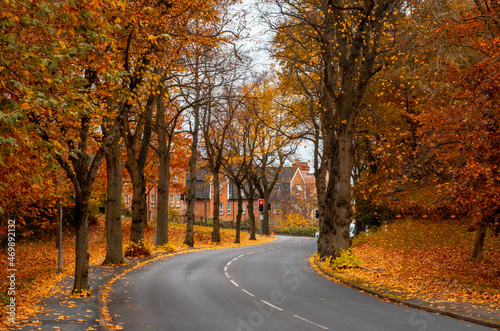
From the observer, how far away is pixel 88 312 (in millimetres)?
11078

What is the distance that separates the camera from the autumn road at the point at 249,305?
1055cm

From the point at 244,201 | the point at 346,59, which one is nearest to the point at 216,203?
the point at 346,59

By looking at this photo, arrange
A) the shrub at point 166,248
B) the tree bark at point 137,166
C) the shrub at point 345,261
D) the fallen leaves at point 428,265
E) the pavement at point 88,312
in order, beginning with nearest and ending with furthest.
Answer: the pavement at point 88,312 < the fallen leaves at point 428,265 < the shrub at point 345,261 < the tree bark at point 137,166 < the shrub at point 166,248

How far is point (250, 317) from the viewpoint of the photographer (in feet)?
37.2

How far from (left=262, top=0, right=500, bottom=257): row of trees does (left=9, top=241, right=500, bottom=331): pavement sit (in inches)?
146

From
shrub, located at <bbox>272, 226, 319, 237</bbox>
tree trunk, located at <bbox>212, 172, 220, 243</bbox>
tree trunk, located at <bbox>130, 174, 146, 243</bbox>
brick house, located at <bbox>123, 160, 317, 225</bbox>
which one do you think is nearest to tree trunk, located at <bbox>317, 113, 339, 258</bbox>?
tree trunk, located at <bbox>130, 174, 146, 243</bbox>

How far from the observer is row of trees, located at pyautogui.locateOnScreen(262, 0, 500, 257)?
→ 48.4 feet

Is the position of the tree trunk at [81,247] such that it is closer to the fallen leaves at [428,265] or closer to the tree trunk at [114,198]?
the tree trunk at [114,198]

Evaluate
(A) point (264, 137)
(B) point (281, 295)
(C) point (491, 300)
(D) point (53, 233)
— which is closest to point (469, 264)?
(C) point (491, 300)

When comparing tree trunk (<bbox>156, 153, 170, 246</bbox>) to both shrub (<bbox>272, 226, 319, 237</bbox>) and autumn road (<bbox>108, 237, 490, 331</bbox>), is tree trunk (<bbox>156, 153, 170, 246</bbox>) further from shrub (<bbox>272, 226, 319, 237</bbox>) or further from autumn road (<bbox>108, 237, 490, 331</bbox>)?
shrub (<bbox>272, 226, 319, 237</bbox>)

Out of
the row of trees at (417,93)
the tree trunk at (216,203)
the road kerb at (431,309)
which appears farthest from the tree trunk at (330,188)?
the tree trunk at (216,203)

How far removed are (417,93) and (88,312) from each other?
1813cm

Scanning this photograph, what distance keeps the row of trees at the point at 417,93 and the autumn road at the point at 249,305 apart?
4.47m

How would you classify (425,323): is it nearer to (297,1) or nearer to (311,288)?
(311,288)
